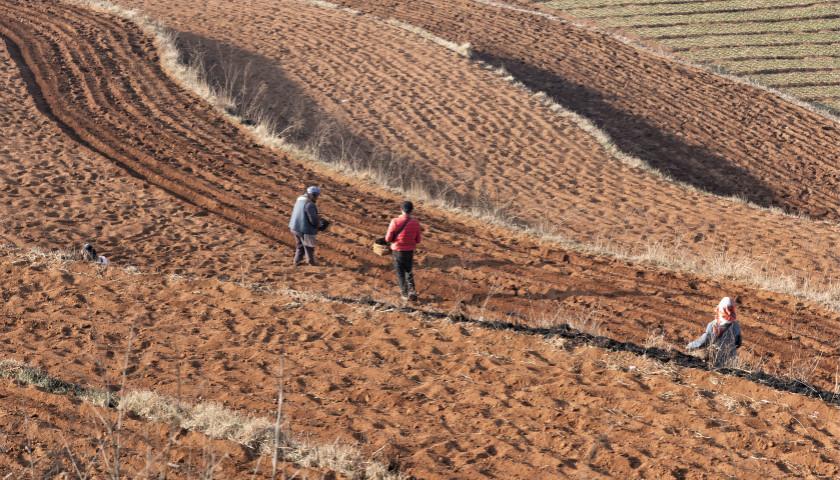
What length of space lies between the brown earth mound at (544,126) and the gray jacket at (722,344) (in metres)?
5.02

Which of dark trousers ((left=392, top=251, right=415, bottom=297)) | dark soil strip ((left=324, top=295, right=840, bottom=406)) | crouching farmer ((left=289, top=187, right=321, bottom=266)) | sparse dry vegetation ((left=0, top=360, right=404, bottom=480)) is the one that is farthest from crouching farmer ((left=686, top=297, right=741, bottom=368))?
crouching farmer ((left=289, top=187, right=321, bottom=266))

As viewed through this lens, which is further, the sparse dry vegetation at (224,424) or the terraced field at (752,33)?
the terraced field at (752,33)

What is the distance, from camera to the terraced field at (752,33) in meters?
34.7

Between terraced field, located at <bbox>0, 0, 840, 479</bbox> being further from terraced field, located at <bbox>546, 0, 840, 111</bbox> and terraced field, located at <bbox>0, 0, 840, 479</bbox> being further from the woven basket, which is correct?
terraced field, located at <bbox>546, 0, 840, 111</bbox>

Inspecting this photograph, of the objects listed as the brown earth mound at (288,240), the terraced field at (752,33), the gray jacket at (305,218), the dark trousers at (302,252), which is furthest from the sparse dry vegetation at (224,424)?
the terraced field at (752,33)

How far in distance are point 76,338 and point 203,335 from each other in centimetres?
142

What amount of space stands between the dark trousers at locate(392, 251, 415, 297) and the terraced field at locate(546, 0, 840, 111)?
25234mm

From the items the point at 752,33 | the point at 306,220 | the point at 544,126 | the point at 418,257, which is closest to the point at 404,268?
the point at 306,220

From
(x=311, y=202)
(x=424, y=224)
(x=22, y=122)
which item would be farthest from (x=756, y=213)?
(x=22, y=122)

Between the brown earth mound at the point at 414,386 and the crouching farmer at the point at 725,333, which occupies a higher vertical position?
the crouching farmer at the point at 725,333

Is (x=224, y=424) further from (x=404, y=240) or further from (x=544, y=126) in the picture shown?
(x=544, y=126)

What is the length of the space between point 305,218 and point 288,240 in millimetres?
1593

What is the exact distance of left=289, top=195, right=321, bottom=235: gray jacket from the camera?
44.1 ft

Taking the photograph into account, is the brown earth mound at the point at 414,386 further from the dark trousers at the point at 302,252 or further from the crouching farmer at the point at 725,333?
the dark trousers at the point at 302,252
